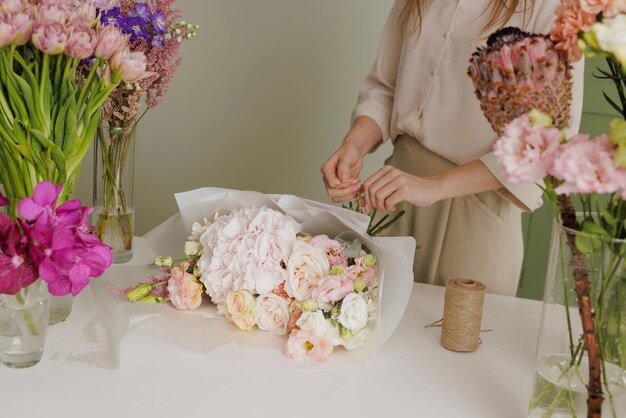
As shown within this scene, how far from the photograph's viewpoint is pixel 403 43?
1.88 metres

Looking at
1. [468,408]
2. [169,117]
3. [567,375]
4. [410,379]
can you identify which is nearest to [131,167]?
[410,379]

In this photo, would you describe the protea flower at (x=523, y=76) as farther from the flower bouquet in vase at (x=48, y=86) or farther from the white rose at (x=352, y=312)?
the flower bouquet in vase at (x=48, y=86)

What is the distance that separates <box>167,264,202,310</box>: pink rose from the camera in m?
1.28

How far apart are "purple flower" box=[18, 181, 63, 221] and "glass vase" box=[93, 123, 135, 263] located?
0.51 m

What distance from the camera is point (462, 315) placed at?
1.22m

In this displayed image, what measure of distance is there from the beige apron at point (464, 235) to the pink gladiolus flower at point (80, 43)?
0.96m

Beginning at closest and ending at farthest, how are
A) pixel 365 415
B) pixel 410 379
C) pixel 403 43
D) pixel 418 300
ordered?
1. pixel 365 415
2. pixel 410 379
3. pixel 418 300
4. pixel 403 43

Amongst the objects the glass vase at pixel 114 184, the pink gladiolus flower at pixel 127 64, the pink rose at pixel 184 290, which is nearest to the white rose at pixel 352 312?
the pink rose at pixel 184 290

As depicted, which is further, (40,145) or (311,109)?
(311,109)

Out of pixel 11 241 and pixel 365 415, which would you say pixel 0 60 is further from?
pixel 365 415

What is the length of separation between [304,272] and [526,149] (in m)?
0.51

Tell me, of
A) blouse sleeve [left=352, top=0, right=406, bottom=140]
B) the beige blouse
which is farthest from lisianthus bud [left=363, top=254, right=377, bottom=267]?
blouse sleeve [left=352, top=0, right=406, bottom=140]

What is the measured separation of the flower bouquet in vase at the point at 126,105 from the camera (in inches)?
54.8

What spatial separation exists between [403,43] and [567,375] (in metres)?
1.16
